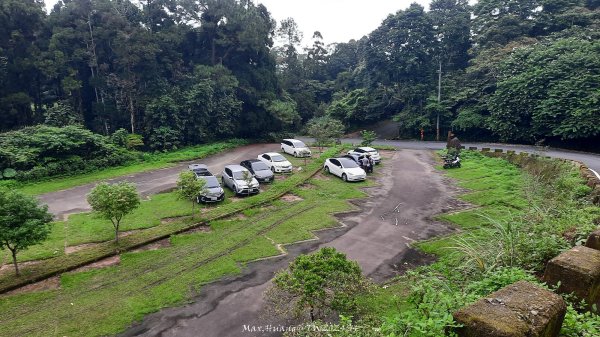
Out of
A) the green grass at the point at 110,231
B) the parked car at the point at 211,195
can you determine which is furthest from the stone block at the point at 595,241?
the parked car at the point at 211,195

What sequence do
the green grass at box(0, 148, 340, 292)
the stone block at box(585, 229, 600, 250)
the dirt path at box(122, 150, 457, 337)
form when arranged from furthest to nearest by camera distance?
the green grass at box(0, 148, 340, 292)
the dirt path at box(122, 150, 457, 337)
the stone block at box(585, 229, 600, 250)

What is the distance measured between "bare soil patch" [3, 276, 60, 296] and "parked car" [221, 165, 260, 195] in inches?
391

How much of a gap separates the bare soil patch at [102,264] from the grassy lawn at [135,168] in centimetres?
1182

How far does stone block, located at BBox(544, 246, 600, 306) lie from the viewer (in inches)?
160

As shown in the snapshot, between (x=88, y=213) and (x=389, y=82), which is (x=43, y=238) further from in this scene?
(x=389, y=82)

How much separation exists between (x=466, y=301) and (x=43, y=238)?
12.0m

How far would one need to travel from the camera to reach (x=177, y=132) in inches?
1344

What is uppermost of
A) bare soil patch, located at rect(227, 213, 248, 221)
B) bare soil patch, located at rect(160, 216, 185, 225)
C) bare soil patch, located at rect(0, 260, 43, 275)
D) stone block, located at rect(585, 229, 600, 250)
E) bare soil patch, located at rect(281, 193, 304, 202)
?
stone block, located at rect(585, 229, 600, 250)

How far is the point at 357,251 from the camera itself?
12.8 meters

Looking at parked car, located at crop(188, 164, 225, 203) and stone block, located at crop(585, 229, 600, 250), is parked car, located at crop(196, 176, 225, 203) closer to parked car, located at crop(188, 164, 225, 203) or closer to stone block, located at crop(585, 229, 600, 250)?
parked car, located at crop(188, 164, 225, 203)

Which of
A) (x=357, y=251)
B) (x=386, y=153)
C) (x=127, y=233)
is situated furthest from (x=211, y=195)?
(x=386, y=153)

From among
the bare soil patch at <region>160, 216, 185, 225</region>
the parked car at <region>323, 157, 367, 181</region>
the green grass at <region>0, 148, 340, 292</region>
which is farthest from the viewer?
the parked car at <region>323, 157, 367, 181</region>

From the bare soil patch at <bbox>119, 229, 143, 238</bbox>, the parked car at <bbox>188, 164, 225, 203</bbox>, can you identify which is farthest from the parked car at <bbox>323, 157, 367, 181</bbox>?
the bare soil patch at <bbox>119, 229, 143, 238</bbox>

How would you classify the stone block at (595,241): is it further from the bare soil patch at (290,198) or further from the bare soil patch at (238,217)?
the bare soil patch at (290,198)
